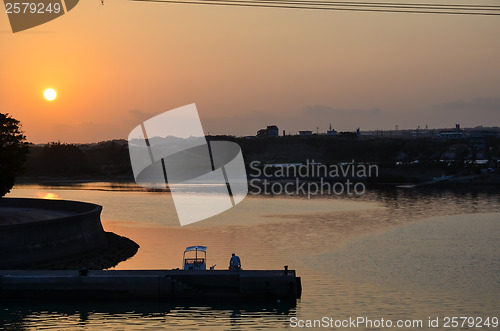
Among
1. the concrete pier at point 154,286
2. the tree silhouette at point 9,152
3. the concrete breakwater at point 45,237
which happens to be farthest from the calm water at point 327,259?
the tree silhouette at point 9,152

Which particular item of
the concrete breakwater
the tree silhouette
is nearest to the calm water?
the concrete breakwater

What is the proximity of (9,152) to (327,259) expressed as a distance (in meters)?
25.7

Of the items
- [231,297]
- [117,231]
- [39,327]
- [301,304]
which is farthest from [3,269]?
[117,231]

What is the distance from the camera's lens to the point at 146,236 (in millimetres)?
72875

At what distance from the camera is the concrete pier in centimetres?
4181

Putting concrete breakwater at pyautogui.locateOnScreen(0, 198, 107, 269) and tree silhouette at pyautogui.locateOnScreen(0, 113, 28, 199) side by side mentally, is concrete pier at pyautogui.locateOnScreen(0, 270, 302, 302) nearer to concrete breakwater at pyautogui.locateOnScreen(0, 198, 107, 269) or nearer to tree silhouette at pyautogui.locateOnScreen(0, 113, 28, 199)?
concrete breakwater at pyautogui.locateOnScreen(0, 198, 107, 269)

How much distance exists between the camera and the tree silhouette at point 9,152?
5303 cm

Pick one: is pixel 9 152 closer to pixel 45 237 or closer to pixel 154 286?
pixel 45 237

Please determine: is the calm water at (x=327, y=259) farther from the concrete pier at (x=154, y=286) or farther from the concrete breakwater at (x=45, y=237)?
the concrete breakwater at (x=45, y=237)

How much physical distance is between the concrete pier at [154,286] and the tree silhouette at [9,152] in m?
Result: 12.2

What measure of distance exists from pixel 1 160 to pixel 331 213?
57.0 metres

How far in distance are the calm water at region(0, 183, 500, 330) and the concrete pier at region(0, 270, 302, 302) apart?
2.31 feet

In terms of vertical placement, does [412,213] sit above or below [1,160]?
below

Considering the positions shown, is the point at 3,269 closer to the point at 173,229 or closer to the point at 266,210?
the point at 173,229
